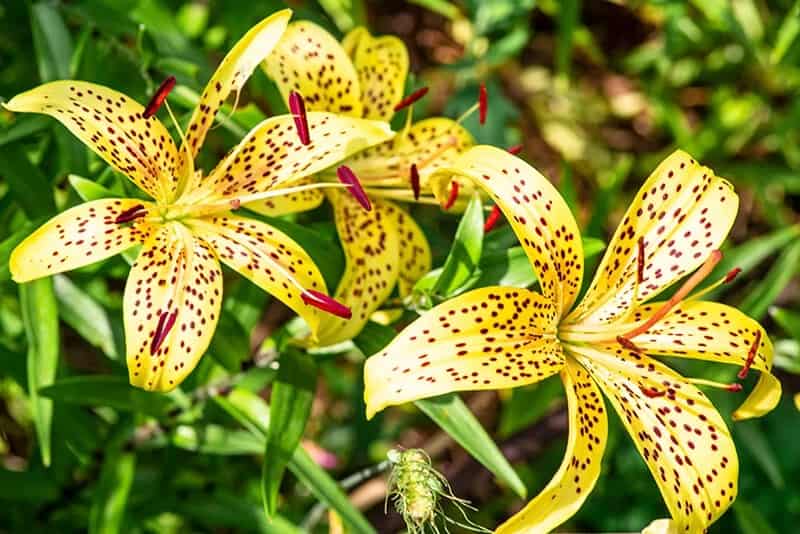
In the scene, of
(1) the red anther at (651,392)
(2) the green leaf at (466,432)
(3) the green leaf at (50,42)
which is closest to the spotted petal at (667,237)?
(1) the red anther at (651,392)

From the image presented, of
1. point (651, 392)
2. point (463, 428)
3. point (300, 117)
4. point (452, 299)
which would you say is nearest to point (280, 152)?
point (300, 117)

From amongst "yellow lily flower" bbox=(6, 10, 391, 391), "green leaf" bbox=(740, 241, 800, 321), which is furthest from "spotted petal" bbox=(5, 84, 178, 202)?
"green leaf" bbox=(740, 241, 800, 321)

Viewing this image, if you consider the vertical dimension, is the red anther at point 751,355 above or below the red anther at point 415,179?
below

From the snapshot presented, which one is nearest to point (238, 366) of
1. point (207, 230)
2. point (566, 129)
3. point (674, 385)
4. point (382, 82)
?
A: point (207, 230)

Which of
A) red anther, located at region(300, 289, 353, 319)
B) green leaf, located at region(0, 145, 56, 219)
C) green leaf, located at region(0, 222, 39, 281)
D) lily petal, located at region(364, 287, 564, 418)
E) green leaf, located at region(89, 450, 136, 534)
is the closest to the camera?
lily petal, located at region(364, 287, 564, 418)

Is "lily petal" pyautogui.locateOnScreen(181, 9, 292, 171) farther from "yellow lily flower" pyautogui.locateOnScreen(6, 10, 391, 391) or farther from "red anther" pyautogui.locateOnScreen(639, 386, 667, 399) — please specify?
"red anther" pyautogui.locateOnScreen(639, 386, 667, 399)

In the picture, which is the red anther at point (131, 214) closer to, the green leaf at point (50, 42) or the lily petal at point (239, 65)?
the lily petal at point (239, 65)

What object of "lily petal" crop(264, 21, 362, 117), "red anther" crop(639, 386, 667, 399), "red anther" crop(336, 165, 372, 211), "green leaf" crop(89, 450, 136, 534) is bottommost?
"green leaf" crop(89, 450, 136, 534)
